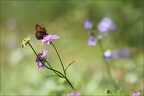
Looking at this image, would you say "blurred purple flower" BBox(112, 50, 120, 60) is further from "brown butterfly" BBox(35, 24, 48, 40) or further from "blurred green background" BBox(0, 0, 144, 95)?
"brown butterfly" BBox(35, 24, 48, 40)

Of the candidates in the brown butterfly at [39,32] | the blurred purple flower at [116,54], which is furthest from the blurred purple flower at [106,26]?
the brown butterfly at [39,32]

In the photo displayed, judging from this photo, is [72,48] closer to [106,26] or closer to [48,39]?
[106,26]

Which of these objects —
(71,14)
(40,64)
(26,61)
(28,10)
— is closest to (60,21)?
(71,14)

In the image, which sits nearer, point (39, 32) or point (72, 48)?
point (39, 32)

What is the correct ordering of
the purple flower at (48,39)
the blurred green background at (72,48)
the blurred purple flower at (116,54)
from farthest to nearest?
the blurred purple flower at (116,54)
the blurred green background at (72,48)
the purple flower at (48,39)

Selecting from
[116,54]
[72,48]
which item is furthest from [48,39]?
[72,48]

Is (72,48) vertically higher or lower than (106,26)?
lower

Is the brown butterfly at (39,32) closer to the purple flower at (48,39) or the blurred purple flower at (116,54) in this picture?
the purple flower at (48,39)

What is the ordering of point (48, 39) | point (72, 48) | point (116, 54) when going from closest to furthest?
point (48, 39) → point (116, 54) → point (72, 48)
